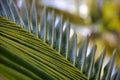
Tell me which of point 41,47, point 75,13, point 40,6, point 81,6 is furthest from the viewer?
point 81,6

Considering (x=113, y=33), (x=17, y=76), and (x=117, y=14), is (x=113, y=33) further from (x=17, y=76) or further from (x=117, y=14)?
(x=17, y=76)

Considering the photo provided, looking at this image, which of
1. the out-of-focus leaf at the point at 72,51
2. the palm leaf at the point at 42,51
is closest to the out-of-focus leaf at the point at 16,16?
the palm leaf at the point at 42,51

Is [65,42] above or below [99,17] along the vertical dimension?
above

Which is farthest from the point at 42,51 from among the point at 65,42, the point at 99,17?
the point at 99,17

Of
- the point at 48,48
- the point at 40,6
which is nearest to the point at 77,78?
the point at 48,48

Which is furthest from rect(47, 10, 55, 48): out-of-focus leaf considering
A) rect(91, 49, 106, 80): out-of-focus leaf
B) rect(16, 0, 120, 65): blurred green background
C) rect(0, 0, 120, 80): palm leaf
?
rect(16, 0, 120, 65): blurred green background

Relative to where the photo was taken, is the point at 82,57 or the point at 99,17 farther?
the point at 99,17

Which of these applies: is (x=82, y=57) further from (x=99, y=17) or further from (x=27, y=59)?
(x=99, y=17)

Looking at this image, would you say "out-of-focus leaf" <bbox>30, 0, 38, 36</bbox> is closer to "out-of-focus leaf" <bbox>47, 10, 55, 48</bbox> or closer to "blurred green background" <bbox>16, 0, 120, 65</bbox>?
"out-of-focus leaf" <bbox>47, 10, 55, 48</bbox>
